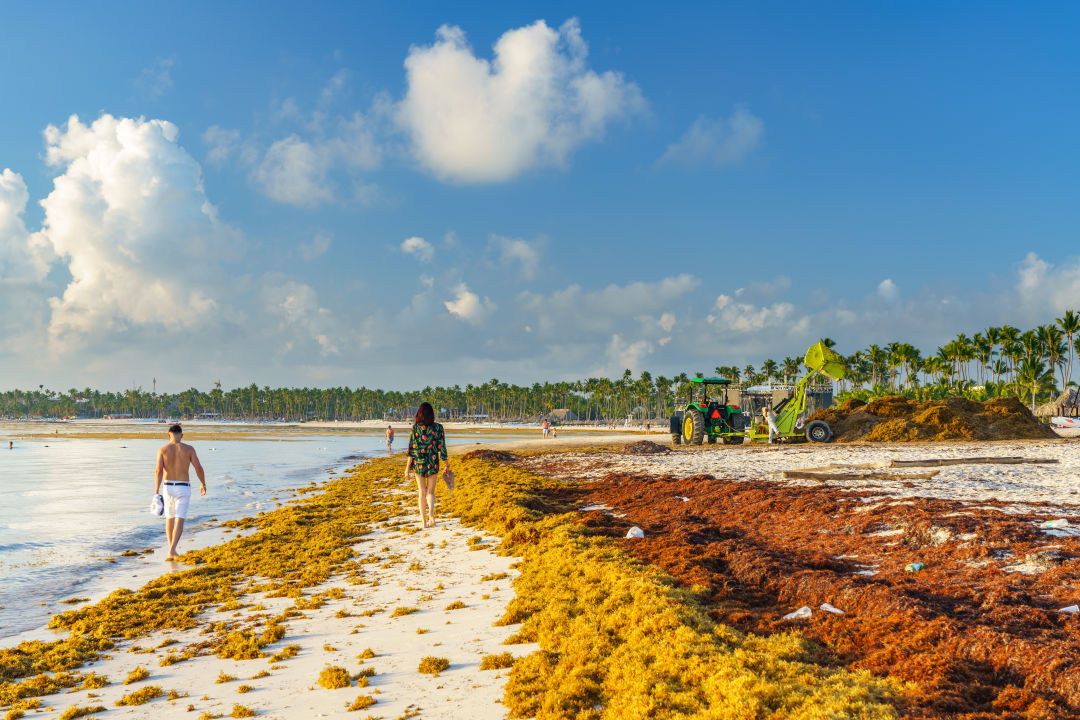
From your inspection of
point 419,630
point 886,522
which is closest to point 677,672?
point 419,630

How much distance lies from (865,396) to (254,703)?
9862 centimetres

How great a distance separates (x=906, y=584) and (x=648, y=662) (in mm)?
3404

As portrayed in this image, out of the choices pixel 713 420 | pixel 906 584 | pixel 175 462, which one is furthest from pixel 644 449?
pixel 906 584

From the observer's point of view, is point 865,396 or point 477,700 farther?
point 865,396

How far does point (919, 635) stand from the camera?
17.9 ft

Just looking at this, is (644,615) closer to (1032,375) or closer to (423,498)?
(423,498)

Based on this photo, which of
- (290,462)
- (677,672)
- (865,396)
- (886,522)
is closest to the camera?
(677,672)

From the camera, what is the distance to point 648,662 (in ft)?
18.0

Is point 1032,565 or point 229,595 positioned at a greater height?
point 1032,565

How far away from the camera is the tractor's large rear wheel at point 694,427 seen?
105 feet

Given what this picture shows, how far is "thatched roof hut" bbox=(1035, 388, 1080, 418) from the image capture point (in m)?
84.0

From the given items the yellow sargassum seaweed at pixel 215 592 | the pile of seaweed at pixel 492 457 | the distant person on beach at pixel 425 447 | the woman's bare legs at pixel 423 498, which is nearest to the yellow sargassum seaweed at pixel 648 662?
the yellow sargassum seaweed at pixel 215 592

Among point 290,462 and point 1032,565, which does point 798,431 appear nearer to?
point 1032,565

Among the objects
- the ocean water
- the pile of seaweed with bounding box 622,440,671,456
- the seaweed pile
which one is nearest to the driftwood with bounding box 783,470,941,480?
the seaweed pile
